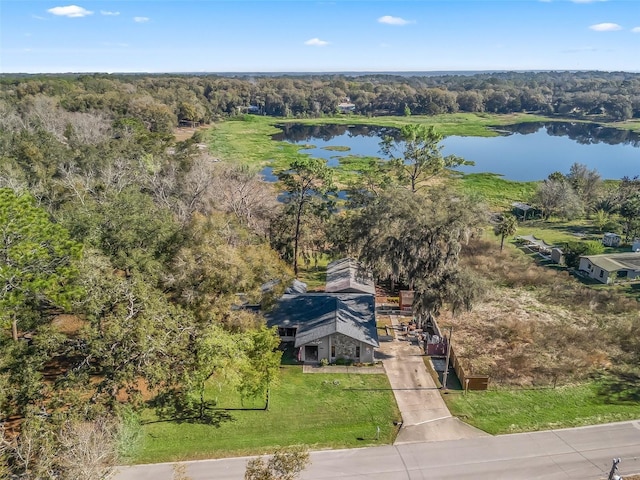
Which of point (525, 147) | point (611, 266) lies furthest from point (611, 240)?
point (525, 147)

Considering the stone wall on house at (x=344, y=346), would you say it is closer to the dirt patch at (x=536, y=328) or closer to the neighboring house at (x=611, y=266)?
the dirt patch at (x=536, y=328)

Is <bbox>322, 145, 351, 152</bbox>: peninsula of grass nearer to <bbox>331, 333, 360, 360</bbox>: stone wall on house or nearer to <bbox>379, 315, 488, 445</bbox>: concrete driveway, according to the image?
<bbox>379, 315, 488, 445</bbox>: concrete driveway

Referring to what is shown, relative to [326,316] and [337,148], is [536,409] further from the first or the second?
[337,148]

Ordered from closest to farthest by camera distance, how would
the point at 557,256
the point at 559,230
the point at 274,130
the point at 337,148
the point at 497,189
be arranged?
the point at 557,256
the point at 559,230
the point at 497,189
the point at 337,148
the point at 274,130

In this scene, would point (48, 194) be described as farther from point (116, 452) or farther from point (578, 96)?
point (578, 96)

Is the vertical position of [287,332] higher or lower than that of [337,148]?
lower

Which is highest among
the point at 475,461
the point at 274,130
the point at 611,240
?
the point at 274,130
